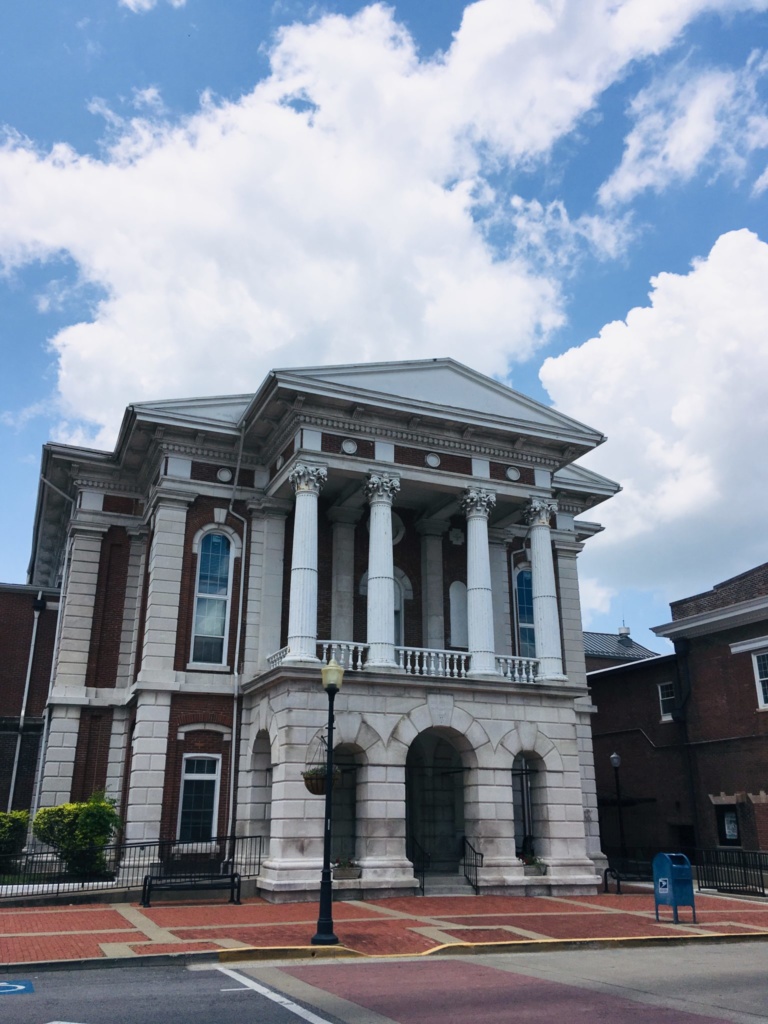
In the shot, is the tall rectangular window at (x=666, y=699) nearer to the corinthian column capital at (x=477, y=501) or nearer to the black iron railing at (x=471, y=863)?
the corinthian column capital at (x=477, y=501)

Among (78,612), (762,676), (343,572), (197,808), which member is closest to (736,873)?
(762,676)

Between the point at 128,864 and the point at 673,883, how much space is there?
43.2 ft

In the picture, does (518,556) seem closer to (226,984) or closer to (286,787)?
(286,787)

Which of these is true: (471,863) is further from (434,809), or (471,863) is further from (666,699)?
(666,699)

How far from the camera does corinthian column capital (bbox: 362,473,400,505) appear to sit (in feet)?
80.3

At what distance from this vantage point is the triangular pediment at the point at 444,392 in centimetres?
2417

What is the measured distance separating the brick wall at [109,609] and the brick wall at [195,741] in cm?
374

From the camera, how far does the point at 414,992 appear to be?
10812 millimetres

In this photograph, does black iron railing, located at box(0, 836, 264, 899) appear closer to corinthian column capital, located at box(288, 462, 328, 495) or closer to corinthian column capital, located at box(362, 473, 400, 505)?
corinthian column capital, located at box(288, 462, 328, 495)

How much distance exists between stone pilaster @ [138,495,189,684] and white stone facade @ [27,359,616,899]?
2.2 inches

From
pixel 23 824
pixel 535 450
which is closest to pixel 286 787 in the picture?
pixel 23 824

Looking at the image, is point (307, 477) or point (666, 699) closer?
point (307, 477)

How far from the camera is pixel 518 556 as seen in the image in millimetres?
30812

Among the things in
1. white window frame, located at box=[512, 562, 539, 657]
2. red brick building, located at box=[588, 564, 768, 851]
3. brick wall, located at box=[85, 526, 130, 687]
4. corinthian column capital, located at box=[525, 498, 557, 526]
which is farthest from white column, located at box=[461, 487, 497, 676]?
brick wall, located at box=[85, 526, 130, 687]
